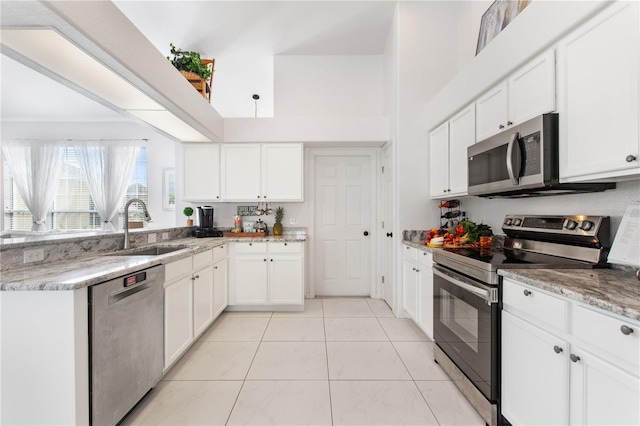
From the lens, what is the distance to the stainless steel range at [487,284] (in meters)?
1.46

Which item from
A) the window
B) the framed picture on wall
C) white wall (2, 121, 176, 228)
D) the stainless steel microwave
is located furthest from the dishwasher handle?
the window

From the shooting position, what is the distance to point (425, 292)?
2.45 m

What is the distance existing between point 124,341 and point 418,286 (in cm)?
233

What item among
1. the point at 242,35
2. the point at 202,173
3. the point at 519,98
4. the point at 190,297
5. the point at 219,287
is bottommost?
the point at 219,287

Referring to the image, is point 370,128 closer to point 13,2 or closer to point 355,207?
point 355,207

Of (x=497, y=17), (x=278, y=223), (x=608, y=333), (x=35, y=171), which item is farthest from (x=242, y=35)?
(x=35, y=171)

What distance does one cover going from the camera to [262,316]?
322cm

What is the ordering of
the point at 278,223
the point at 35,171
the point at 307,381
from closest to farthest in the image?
the point at 307,381 → the point at 278,223 → the point at 35,171

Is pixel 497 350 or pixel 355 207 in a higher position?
pixel 355 207

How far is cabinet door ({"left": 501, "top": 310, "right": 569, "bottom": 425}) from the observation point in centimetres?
111

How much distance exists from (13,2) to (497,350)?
2.86m

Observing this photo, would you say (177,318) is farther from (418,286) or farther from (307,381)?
(418,286)

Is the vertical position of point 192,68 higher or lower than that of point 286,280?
higher

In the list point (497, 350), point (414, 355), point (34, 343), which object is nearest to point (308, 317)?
point (414, 355)
